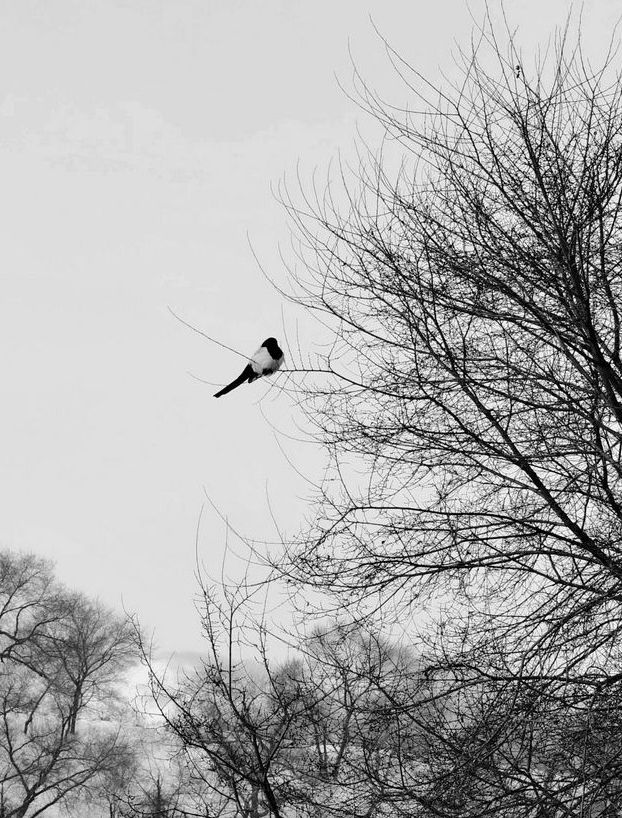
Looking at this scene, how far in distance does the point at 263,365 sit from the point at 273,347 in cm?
21

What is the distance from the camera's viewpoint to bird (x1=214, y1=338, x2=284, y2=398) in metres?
6.29

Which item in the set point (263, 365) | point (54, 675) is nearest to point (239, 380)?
point (263, 365)

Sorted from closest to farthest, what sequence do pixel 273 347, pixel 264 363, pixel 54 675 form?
pixel 264 363 < pixel 273 347 < pixel 54 675

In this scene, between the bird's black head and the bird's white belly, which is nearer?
the bird's white belly

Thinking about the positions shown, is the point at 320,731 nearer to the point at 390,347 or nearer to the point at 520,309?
the point at 390,347

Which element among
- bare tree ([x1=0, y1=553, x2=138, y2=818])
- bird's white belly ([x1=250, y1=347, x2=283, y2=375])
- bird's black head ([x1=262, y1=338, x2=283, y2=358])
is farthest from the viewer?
bare tree ([x1=0, y1=553, x2=138, y2=818])

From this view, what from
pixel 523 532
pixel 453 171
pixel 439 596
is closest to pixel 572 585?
pixel 523 532

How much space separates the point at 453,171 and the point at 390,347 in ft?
4.19

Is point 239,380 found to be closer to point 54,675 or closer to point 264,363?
point 264,363

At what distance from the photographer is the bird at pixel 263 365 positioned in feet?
20.6

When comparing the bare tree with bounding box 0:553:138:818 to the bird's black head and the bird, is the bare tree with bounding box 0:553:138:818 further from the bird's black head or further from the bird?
the bird's black head

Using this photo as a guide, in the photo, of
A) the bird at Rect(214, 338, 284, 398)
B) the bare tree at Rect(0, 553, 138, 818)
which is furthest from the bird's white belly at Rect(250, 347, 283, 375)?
the bare tree at Rect(0, 553, 138, 818)

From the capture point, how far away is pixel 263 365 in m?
6.56

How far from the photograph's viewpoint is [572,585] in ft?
15.6
